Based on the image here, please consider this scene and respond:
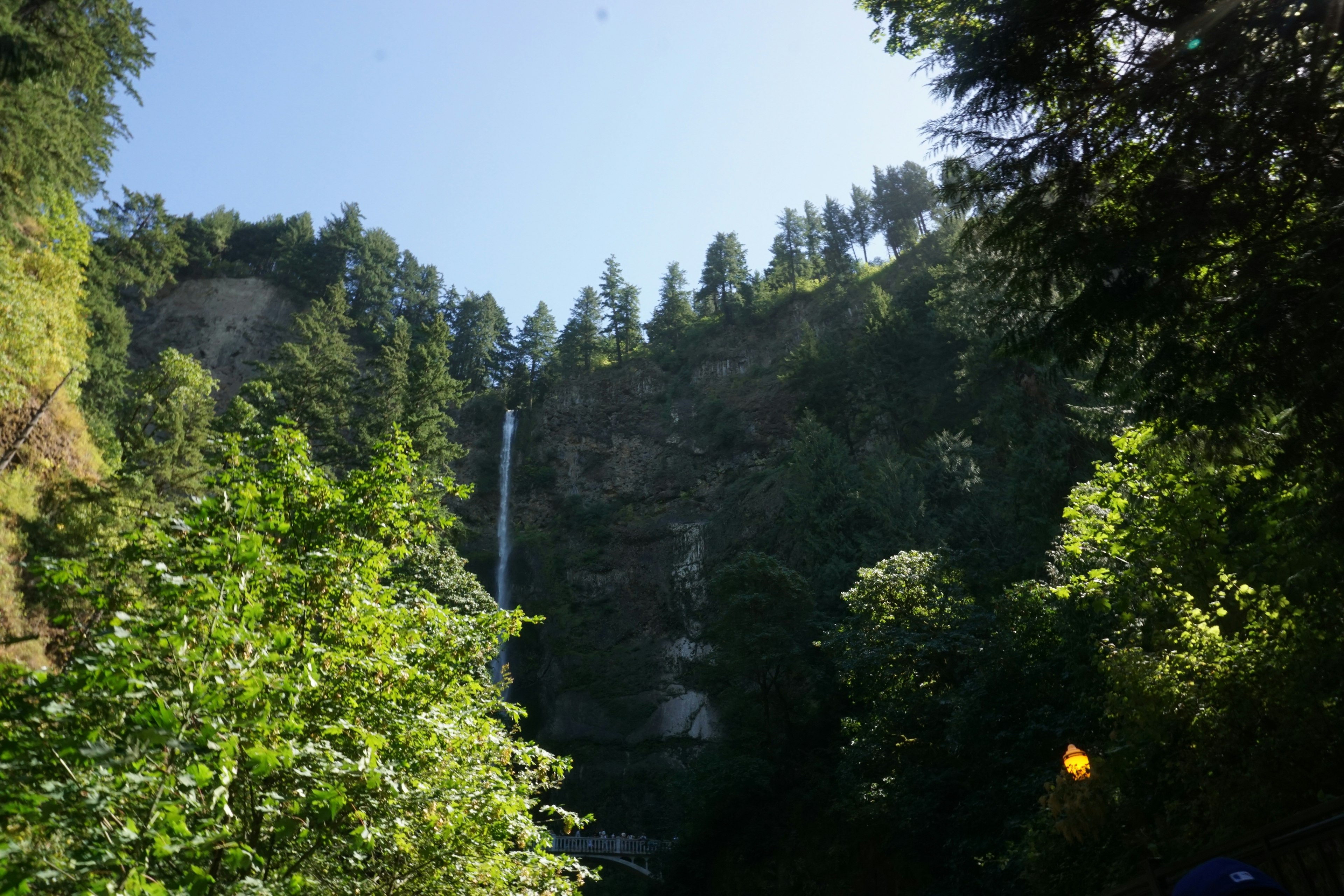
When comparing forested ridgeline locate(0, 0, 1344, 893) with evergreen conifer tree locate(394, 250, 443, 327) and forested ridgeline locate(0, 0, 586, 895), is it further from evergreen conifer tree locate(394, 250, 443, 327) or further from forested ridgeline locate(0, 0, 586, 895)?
evergreen conifer tree locate(394, 250, 443, 327)

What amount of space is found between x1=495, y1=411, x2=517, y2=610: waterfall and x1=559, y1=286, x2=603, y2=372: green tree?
595 centimetres

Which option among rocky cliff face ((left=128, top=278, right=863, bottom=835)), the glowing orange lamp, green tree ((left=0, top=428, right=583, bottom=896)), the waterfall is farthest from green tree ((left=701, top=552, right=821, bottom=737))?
green tree ((left=0, top=428, right=583, bottom=896))

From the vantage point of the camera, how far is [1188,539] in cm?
1064

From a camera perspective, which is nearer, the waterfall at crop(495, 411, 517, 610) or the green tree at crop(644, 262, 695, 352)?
the waterfall at crop(495, 411, 517, 610)

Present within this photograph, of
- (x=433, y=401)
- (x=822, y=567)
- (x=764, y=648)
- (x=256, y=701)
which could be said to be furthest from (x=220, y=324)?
(x=256, y=701)

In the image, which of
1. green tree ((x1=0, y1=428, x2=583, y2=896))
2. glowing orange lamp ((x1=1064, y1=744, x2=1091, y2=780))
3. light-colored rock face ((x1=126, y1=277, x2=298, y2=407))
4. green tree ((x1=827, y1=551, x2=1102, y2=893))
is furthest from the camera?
light-colored rock face ((x1=126, y1=277, x2=298, y2=407))

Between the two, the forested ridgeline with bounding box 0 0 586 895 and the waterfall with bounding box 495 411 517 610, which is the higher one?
the waterfall with bounding box 495 411 517 610

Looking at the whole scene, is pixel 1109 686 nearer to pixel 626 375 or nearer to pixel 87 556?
pixel 87 556

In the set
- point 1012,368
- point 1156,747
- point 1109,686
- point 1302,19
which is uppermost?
point 1012,368

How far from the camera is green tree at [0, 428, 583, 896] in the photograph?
14.5ft

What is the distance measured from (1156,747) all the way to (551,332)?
5333cm

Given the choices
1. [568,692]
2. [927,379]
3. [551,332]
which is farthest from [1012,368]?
[551,332]

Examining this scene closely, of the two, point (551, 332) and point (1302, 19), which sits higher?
point (551, 332)

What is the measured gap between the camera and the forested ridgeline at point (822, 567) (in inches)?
217
